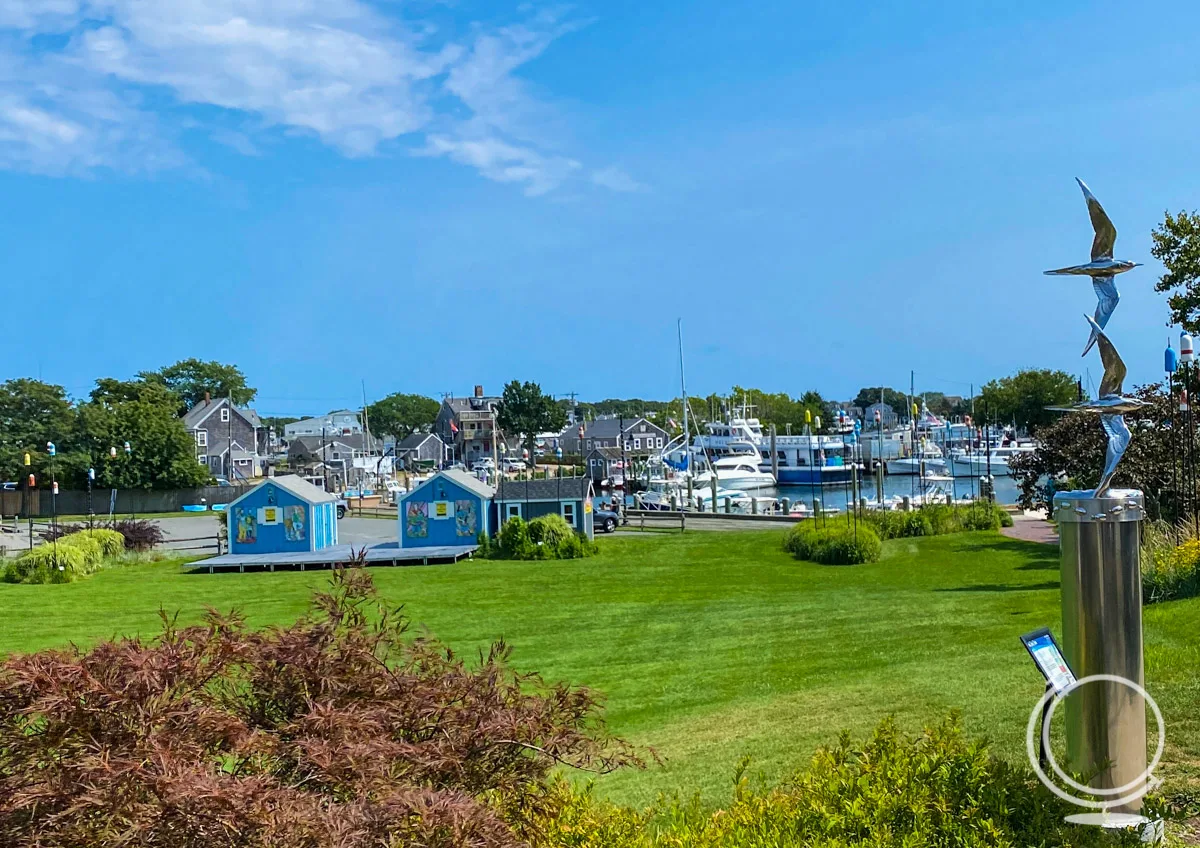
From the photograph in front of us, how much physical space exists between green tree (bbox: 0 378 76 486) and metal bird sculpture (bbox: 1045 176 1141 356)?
69.5m

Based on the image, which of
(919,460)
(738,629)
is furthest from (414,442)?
(738,629)

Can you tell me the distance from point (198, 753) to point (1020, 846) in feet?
11.5

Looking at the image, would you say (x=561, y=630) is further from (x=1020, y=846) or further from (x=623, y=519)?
(x=623, y=519)

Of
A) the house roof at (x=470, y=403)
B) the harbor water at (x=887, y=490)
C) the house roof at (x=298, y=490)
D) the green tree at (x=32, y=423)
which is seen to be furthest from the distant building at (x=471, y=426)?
the house roof at (x=298, y=490)

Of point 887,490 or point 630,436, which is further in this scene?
point 630,436

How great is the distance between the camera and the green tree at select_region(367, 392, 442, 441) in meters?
147

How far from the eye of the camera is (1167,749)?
6.84 metres

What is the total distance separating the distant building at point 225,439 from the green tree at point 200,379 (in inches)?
789

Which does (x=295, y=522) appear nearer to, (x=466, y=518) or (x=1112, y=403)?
(x=466, y=518)

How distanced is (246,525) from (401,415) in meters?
115

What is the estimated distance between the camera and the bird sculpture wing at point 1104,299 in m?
5.29

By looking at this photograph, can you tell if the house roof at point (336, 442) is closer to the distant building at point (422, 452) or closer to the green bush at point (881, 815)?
the distant building at point (422, 452)

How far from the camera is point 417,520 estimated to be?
35.4 metres

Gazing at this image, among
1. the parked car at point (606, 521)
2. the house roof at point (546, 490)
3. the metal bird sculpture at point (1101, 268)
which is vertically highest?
the metal bird sculpture at point (1101, 268)
